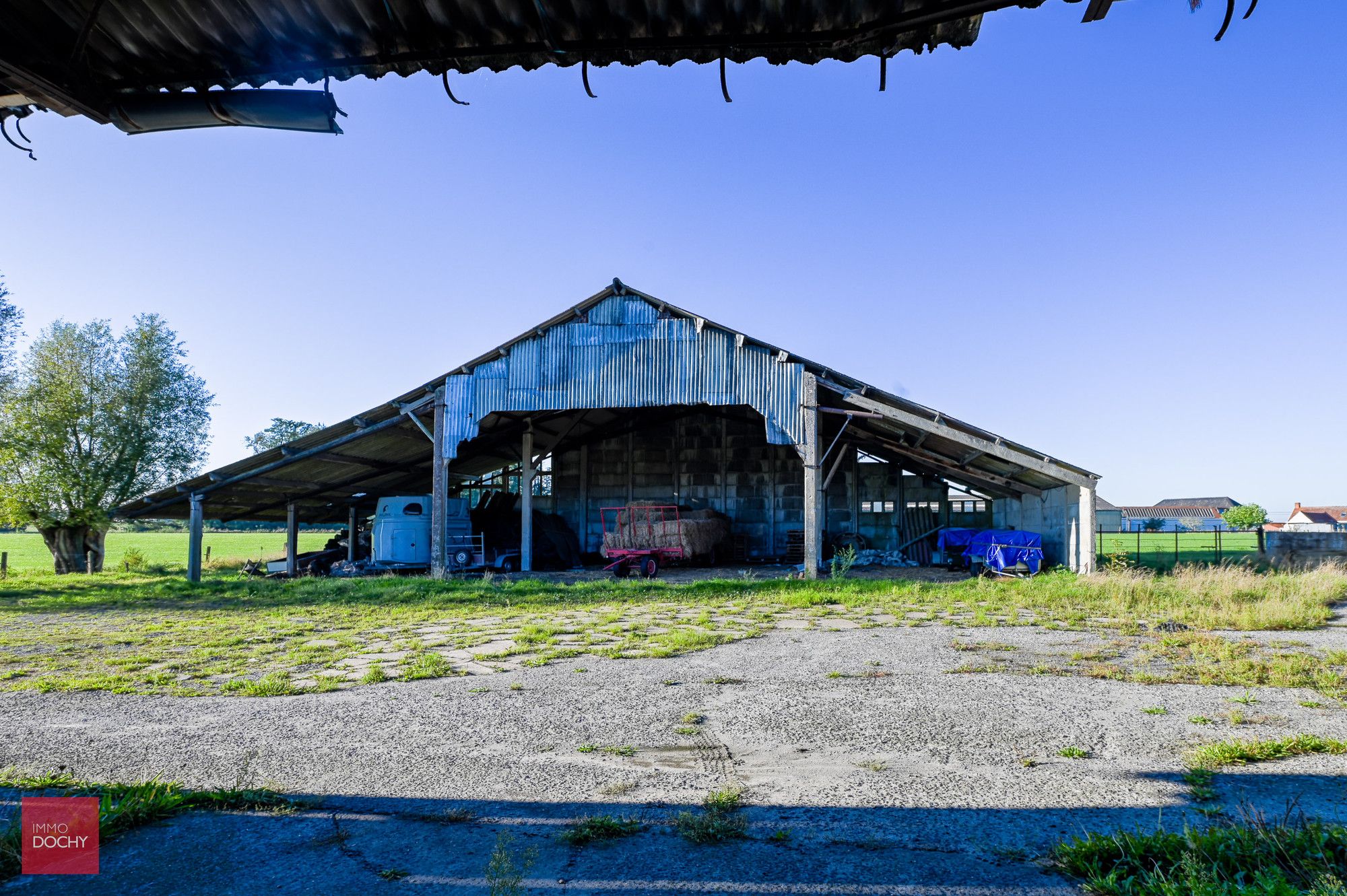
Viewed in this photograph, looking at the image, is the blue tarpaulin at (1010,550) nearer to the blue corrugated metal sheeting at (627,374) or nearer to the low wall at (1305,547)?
the low wall at (1305,547)

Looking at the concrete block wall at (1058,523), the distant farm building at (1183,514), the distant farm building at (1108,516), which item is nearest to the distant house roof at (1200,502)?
the distant farm building at (1183,514)

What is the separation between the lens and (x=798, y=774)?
172 inches

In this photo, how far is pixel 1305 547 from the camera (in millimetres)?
18016

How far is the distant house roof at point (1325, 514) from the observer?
86812 millimetres

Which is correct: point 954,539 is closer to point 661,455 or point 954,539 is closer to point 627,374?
point 661,455

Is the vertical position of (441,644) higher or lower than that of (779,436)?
lower

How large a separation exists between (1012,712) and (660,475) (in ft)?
67.0

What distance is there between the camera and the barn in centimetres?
1703

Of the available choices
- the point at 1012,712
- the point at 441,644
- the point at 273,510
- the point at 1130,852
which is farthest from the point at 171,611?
the point at 1130,852

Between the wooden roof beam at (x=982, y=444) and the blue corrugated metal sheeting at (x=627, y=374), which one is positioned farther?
the blue corrugated metal sheeting at (x=627, y=374)

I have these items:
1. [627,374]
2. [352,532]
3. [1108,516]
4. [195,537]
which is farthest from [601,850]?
[1108,516]

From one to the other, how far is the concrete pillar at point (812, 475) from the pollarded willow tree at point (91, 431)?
70.8 ft

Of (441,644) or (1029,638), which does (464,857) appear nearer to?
(441,644)

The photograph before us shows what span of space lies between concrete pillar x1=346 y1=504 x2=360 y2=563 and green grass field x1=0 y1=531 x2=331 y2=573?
636cm
